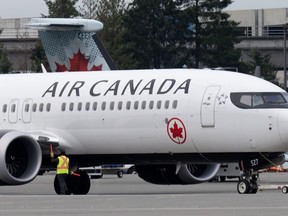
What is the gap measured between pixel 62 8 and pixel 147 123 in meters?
55.0

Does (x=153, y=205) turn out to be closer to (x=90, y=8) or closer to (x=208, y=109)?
(x=208, y=109)

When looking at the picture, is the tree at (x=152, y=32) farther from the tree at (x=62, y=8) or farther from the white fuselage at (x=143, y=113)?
the white fuselage at (x=143, y=113)

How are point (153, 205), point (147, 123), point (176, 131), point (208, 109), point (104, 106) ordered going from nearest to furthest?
point (153, 205) → point (208, 109) → point (176, 131) → point (147, 123) → point (104, 106)

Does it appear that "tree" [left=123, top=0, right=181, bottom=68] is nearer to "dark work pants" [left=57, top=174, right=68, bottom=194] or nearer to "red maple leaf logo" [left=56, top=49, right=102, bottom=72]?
"red maple leaf logo" [left=56, top=49, right=102, bottom=72]

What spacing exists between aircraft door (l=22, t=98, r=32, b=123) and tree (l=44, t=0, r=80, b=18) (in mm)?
51374

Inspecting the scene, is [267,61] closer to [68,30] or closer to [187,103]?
[68,30]

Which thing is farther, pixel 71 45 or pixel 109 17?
pixel 109 17

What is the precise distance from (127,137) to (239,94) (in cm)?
361

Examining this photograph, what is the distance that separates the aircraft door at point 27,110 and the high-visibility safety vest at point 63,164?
8.03 feet

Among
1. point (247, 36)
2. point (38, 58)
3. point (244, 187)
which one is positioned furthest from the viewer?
point (247, 36)

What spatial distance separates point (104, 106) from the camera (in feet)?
131

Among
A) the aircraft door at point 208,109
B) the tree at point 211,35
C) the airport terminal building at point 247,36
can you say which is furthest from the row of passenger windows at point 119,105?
the tree at point 211,35

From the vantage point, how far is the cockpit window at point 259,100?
3747cm

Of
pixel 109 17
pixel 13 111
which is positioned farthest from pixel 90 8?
pixel 13 111
